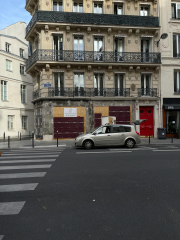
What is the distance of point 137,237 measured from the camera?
9.50ft

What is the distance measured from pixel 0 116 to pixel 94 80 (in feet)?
41.9

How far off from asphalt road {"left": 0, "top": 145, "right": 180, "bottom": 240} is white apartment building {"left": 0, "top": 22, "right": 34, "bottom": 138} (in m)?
21.2

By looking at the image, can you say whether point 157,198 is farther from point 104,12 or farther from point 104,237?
point 104,12

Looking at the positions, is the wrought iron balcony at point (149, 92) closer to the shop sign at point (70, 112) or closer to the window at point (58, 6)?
the shop sign at point (70, 112)

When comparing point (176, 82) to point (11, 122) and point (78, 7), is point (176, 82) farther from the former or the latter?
point (11, 122)

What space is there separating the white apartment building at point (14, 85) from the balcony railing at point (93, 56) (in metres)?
7.32

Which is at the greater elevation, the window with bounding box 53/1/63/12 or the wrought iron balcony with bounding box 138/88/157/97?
the window with bounding box 53/1/63/12

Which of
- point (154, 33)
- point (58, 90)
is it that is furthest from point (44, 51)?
point (154, 33)

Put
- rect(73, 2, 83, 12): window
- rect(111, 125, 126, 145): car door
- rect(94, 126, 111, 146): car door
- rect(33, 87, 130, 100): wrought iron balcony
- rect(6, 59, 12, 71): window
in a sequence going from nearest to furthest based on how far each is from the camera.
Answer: rect(94, 126, 111, 146): car door → rect(111, 125, 126, 145): car door → rect(33, 87, 130, 100): wrought iron balcony → rect(73, 2, 83, 12): window → rect(6, 59, 12, 71): window

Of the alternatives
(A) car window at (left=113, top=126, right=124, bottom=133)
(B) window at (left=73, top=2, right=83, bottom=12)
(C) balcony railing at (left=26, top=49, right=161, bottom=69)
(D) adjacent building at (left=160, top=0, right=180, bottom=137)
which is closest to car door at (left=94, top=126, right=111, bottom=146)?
(A) car window at (left=113, top=126, right=124, bottom=133)

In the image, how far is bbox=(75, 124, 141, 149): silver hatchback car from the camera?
1274 cm

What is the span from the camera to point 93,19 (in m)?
19.3

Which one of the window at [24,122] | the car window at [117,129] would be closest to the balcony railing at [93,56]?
the car window at [117,129]

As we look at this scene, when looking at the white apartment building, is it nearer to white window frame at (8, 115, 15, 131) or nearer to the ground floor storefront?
white window frame at (8, 115, 15, 131)
